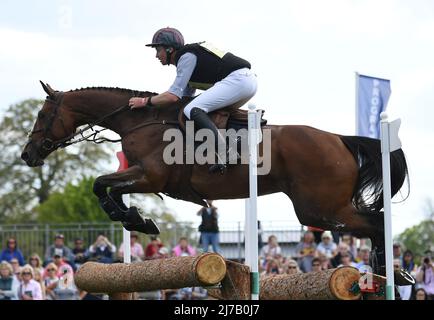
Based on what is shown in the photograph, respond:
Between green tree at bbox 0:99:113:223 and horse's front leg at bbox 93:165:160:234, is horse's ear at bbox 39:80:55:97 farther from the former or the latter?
green tree at bbox 0:99:113:223

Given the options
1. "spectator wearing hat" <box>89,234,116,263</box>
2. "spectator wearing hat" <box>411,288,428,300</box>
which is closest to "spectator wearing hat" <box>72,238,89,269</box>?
"spectator wearing hat" <box>89,234,116,263</box>

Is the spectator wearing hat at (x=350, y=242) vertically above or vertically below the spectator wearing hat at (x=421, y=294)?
above

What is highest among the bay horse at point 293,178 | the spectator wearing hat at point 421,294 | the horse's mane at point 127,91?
the horse's mane at point 127,91

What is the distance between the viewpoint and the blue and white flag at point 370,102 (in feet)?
50.7

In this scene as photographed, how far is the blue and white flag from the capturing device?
15.5 metres

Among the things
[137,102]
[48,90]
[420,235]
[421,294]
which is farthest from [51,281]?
[420,235]

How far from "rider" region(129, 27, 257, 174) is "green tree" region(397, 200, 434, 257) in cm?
2957

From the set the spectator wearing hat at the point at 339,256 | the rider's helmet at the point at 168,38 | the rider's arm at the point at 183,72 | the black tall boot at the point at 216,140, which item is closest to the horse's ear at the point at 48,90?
→ the rider's helmet at the point at 168,38

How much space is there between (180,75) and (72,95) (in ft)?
4.18

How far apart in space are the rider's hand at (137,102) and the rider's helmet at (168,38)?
0.51 m

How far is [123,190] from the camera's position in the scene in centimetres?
825

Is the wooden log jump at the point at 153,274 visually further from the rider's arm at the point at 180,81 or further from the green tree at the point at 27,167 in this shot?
the green tree at the point at 27,167

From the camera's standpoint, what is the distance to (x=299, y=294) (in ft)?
23.9
